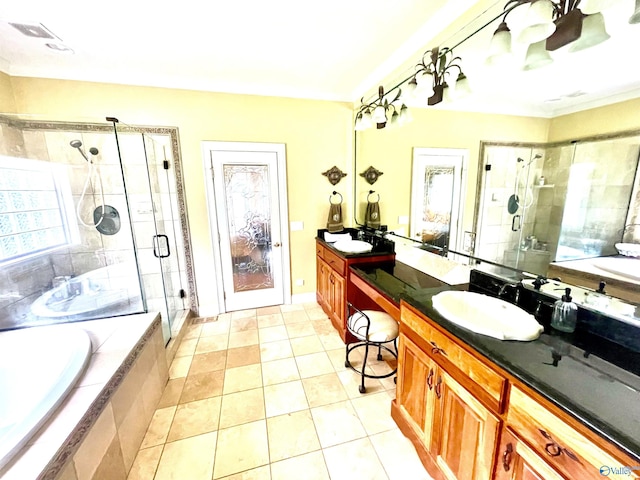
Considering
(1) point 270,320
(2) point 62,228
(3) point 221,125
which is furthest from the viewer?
(1) point 270,320

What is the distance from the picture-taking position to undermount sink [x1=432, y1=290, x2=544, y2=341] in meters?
1.13

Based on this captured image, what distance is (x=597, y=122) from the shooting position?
122 centimetres

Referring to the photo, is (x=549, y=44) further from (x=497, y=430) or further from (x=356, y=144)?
(x=356, y=144)

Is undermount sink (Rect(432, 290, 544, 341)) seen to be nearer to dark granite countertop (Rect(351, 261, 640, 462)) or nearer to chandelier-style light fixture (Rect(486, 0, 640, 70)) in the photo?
dark granite countertop (Rect(351, 261, 640, 462))

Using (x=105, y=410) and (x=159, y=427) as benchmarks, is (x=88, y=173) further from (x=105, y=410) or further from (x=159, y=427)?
(x=159, y=427)

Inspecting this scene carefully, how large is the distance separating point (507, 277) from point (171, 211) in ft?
10.3

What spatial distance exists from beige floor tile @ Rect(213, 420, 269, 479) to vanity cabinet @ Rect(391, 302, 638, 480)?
2.86ft

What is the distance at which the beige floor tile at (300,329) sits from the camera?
279 cm

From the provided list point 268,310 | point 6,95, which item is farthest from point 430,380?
point 6,95

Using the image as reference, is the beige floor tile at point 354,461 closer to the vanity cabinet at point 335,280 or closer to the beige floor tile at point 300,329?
the vanity cabinet at point 335,280

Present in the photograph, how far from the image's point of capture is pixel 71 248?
2.65 metres

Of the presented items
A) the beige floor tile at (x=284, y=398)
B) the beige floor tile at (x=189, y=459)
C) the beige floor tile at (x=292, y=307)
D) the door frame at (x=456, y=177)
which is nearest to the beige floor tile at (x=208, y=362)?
the beige floor tile at (x=284, y=398)

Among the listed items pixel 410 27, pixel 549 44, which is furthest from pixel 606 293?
pixel 410 27

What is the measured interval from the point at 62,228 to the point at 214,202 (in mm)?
1427
